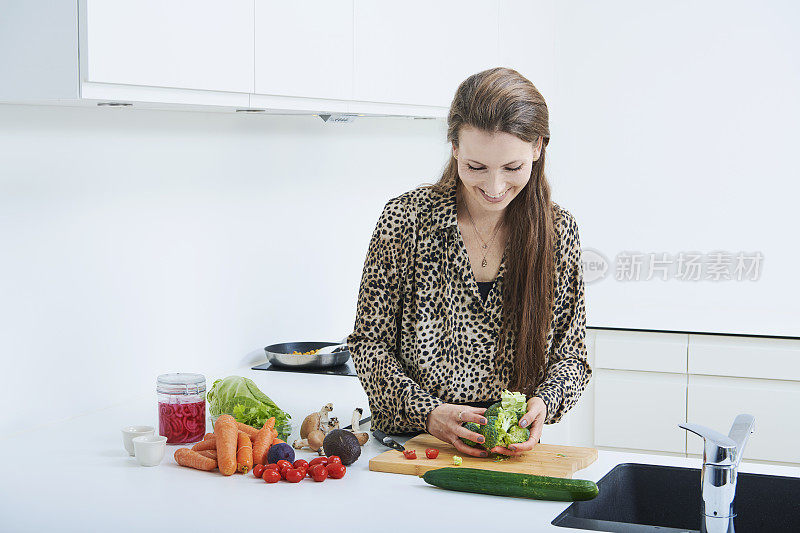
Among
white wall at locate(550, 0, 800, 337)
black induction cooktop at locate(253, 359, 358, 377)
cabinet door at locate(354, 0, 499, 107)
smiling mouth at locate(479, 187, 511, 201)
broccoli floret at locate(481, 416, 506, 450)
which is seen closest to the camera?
broccoli floret at locate(481, 416, 506, 450)

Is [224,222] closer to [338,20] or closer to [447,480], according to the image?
[338,20]

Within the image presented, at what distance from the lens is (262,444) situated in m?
1.70

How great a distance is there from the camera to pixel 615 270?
13.2 ft

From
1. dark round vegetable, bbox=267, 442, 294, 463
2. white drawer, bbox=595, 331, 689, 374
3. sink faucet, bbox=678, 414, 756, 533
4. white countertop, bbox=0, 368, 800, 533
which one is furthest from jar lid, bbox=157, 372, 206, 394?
white drawer, bbox=595, 331, 689, 374

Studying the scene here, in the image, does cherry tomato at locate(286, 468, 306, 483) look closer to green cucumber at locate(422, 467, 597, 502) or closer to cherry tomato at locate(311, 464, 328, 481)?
cherry tomato at locate(311, 464, 328, 481)

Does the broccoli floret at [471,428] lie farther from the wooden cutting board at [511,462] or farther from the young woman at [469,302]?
the young woman at [469,302]

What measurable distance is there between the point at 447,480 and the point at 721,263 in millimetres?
2642

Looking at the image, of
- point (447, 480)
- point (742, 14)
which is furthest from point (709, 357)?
point (447, 480)

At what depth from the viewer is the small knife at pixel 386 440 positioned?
5.78ft

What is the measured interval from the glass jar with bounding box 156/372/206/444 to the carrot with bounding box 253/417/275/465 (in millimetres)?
186

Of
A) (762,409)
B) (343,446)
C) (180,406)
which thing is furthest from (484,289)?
(762,409)

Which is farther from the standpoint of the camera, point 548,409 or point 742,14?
point 742,14

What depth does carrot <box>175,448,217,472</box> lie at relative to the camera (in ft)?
5.50

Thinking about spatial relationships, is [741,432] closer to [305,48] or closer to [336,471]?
[336,471]
